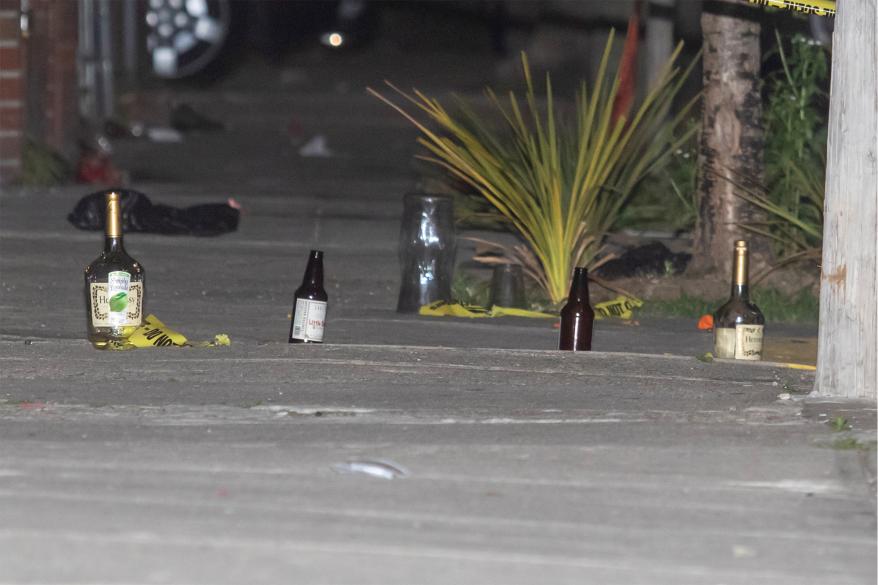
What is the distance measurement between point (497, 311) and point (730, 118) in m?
1.88

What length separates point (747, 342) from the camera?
690 centimetres

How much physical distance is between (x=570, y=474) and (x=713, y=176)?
171 inches

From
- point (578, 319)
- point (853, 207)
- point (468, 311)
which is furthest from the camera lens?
point (468, 311)

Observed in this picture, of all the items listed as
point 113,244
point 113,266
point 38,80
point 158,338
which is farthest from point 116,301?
point 38,80

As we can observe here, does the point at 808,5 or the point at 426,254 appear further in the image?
the point at 426,254

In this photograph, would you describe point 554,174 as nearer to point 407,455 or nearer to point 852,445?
point 852,445

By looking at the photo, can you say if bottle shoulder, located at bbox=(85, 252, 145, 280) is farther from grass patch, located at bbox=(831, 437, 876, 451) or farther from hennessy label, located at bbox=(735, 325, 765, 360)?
grass patch, located at bbox=(831, 437, 876, 451)

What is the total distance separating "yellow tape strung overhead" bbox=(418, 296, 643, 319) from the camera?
821cm

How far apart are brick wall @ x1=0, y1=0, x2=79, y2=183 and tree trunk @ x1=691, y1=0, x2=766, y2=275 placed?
232 inches

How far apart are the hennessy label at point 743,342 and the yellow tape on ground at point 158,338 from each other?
216 centimetres

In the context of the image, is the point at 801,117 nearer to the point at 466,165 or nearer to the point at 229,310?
the point at 466,165

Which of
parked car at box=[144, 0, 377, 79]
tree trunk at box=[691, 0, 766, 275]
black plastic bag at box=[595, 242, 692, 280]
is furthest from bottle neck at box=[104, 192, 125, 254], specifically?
parked car at box=[144, 0, 377, 79]

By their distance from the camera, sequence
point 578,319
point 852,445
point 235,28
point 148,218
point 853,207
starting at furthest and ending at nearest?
1. point 235,28
2. point 148,218
3. point 578,319
4. point 853,207
5. point 852,445

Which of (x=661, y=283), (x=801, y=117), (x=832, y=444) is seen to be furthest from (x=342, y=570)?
(x=801, y=117)
